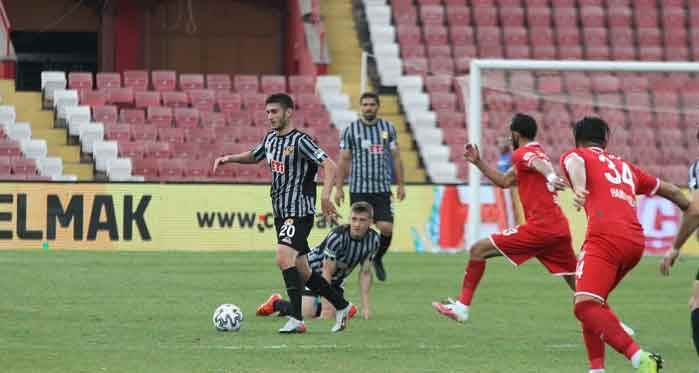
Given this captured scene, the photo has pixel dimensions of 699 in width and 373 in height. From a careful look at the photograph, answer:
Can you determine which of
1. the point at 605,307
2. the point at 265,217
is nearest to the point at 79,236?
the point at 265,217

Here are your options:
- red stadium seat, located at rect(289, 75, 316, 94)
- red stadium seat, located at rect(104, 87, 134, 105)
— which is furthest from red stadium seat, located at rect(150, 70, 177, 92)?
red stadium seat, located at rect(289, 75, 316, 94)

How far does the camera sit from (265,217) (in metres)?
21.2

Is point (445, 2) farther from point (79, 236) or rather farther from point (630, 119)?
point (79, 236)

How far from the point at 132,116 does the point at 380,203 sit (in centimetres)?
990

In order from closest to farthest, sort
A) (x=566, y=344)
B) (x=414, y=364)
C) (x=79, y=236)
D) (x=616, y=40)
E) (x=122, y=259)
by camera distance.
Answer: (x=414, y=364)
(x=566, y=344)
(x=122, y=259)
(x=79, y=236)
(x=616, y=40)

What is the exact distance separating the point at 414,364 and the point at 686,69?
13062mm

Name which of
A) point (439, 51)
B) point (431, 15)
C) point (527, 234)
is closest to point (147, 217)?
point (439, 51)

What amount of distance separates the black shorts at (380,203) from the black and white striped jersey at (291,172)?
495 cm

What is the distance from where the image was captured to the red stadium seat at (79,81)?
84.5 feet

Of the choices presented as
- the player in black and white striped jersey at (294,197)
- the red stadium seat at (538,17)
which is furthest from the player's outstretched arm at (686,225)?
the red stadium seat at (538,17)

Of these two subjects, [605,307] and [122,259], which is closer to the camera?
[605,307]

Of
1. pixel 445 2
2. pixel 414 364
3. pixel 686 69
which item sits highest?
pixel 445 2

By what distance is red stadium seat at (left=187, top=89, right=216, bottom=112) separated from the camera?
85.1 ft

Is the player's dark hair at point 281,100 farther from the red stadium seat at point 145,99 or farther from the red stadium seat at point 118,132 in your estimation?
the red stadium seat at point 145,99
